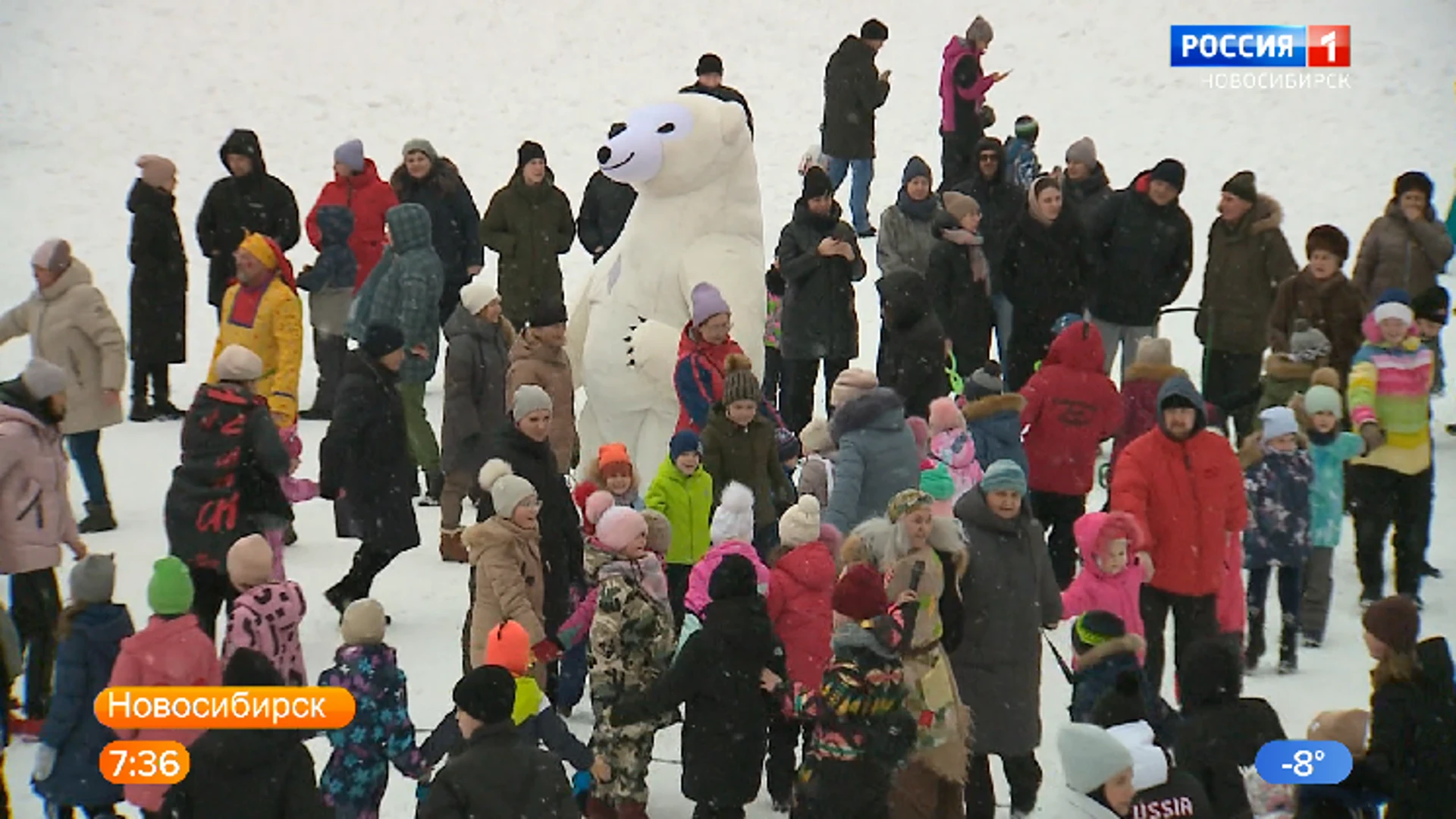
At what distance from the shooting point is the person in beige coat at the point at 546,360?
10352mm

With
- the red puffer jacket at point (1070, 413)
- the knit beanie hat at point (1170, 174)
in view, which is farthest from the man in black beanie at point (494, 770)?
the knit beanie hat at point (1170, 174)

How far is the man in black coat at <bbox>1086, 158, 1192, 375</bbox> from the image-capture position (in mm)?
12352

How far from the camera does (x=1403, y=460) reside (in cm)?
1016

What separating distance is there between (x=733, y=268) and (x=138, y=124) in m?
12.0

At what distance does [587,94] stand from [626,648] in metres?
15.5

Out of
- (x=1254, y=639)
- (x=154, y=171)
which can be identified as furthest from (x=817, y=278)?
(x=154, y=171)

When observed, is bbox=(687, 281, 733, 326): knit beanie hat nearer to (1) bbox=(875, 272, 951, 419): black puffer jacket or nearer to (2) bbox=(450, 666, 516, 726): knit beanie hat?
(1) bbox=(875, 272, 951, 419): black puffer jacket

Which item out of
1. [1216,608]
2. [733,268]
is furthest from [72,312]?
[1216,608]

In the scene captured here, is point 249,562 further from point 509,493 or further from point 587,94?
point 587,94

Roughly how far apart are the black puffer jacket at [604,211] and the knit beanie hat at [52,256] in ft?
12.5

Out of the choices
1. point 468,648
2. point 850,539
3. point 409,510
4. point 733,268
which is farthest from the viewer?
point 733,268

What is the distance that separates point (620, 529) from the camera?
25.2 ft

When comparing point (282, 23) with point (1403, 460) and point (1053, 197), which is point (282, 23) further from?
point (1403, 460)

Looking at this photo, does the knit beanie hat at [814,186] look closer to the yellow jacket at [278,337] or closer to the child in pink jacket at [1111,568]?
the yellow jacket at [278,337]
